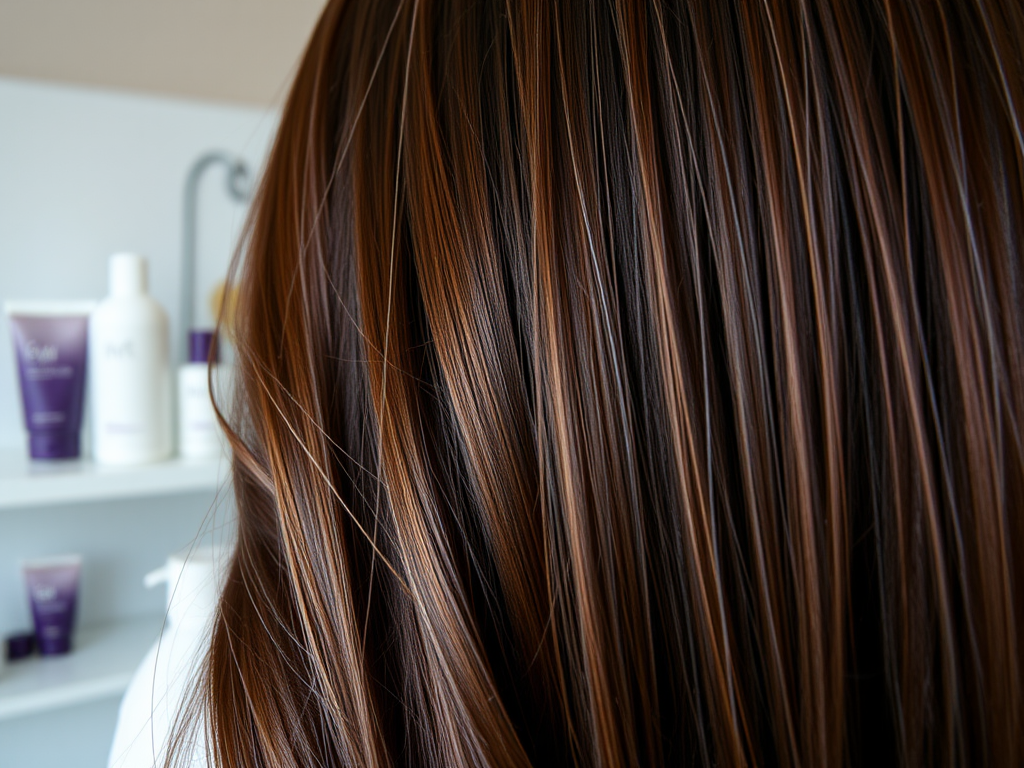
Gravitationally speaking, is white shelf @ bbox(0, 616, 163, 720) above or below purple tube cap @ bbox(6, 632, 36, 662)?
below

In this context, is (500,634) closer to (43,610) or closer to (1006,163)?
(1006,163)

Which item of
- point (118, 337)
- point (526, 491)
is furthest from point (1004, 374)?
point (118, 337)

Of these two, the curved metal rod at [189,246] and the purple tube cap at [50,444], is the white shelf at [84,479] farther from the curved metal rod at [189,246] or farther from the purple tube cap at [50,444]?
the curved metal rod at [189,246]

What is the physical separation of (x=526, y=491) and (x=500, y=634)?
7 centimetres

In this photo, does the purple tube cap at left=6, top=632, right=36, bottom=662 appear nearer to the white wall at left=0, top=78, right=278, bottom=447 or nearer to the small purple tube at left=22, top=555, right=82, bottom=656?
the small purple tube at left=22, top=555, right=82, bottom=656

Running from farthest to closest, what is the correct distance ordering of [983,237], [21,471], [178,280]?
[178,280] → [21,471] → [983,237]

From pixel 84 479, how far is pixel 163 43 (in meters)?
0.50

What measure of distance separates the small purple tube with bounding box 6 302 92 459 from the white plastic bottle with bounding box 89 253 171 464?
0.01 meters

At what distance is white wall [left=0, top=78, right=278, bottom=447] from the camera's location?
2.06 feet

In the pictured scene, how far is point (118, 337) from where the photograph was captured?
23.1 inches

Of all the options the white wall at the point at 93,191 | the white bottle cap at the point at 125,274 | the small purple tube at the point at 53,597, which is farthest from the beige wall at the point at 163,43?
the small purple tube at the point at 53,597

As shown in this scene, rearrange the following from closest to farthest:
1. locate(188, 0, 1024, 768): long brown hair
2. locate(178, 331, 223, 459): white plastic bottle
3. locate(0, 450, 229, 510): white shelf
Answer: locate(188, 0, 1024, 768): long brown hair
locate(0, 450, 229, 510): white shelf
locate(178, 331, 223, 459): white plastic bottle

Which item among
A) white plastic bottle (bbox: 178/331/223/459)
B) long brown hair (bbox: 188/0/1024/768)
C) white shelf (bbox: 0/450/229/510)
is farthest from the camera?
white plastic bottle (bbox: 178/331/223/459)

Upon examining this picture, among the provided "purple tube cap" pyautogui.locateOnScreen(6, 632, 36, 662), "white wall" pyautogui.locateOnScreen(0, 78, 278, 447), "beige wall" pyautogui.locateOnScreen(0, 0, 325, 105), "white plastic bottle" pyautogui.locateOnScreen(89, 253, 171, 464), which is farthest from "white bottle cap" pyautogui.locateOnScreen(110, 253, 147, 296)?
"purple tube cap" pyautogui.locateOnScreen(6, 632, 36, 662)
